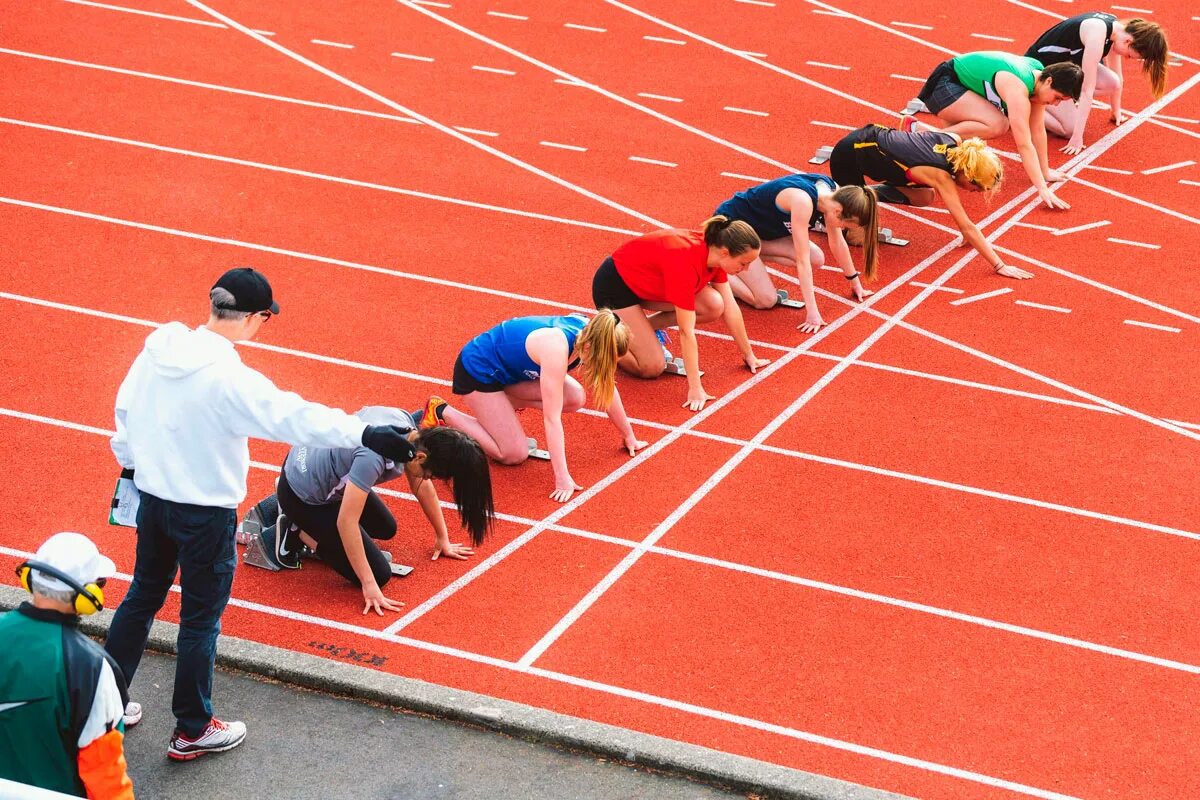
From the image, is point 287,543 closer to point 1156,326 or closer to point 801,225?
point 801,225

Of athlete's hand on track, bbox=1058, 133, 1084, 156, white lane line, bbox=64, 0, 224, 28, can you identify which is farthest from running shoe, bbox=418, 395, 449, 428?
white lane line, bbox=64, 0, 224, 28

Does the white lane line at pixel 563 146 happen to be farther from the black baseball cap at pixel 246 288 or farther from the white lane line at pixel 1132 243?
the black baseball cap at pixel 246 288

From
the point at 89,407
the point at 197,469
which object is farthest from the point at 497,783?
the point at 89,407

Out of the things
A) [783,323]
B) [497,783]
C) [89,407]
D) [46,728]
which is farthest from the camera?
[783,323]

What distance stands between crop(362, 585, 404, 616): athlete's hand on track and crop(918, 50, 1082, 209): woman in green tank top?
7.12 meters

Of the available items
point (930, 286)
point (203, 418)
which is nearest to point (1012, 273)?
point (930, 286)

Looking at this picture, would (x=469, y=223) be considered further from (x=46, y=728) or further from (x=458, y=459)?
(x=46, y=728)

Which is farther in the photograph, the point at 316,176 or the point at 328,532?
the point at 316,176

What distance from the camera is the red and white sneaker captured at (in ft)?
19.0

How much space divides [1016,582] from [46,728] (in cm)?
510

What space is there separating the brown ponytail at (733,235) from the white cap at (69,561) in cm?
518

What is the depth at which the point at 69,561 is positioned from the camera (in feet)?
14.5

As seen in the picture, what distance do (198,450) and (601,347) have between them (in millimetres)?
2806

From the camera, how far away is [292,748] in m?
5.95
